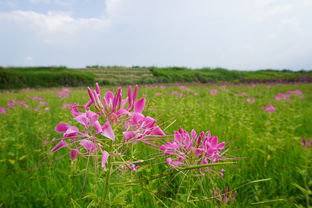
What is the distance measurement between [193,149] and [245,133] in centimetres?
238

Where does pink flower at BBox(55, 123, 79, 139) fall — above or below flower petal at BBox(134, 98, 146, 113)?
below

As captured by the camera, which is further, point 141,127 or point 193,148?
point 193,148

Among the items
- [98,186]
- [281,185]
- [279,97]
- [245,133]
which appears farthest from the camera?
[279,97]

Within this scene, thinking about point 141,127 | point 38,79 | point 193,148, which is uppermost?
point 141,127

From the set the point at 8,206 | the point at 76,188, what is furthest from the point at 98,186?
the point at 8,206

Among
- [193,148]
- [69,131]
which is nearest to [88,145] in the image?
[69,131]

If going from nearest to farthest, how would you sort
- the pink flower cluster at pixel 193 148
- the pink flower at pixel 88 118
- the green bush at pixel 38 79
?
the pink flower at pixel 88 118, the pink flower cluster at pixel 193 148, the green bush at pixel 38 79

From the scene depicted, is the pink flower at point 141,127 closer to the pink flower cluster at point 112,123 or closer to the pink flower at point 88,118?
the pink flower cluster at point 112,123

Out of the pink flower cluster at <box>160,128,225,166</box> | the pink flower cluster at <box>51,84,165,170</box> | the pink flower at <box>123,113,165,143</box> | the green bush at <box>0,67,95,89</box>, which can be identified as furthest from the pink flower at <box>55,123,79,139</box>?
the green bush at <box>0,67,95,89</box>

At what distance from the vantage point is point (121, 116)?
770 mm

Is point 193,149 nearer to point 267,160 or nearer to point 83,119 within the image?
point 83,119

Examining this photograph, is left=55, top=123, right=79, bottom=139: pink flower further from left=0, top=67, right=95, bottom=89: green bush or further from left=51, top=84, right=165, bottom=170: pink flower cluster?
left=0, top=67, right=95, bottom=89: green bush

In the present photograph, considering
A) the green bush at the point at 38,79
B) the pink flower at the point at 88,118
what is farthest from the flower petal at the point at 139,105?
the green bush at the point at 38,79

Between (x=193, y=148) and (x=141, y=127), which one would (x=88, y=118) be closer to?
(x=141, y=127)
